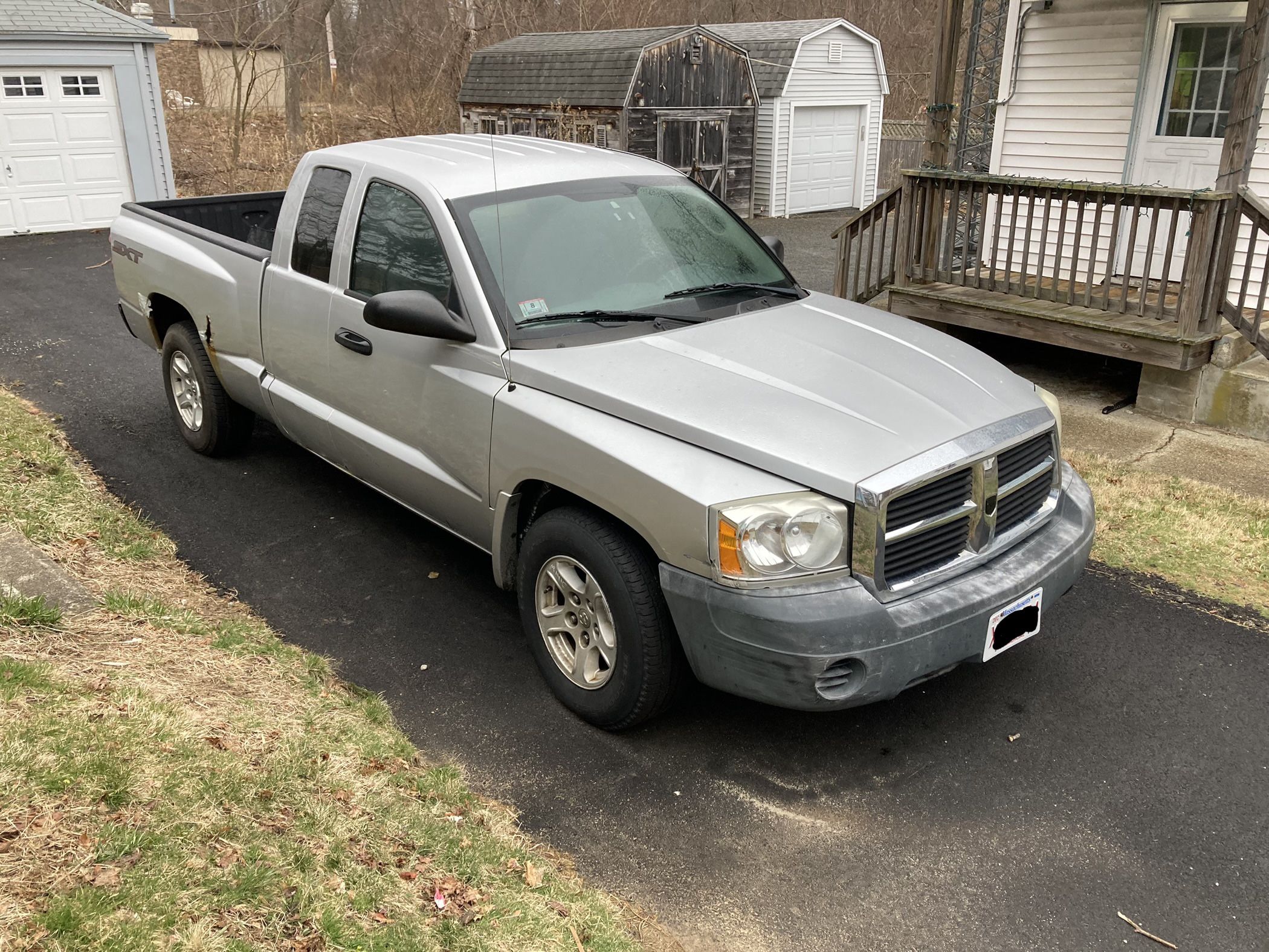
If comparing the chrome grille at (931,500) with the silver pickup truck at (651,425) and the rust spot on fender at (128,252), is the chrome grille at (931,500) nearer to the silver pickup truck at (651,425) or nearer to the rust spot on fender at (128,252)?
the silver pickup truck at (651,425)

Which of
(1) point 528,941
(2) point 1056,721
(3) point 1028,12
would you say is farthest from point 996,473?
(3) point 1028,12

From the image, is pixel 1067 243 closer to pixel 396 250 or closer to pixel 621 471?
pixel 396 250

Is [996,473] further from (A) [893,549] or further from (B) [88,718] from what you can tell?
(B) [88,718]

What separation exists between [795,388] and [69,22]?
1596 cm

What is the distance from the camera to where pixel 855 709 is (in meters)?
4.18

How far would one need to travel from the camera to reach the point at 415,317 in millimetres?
3988

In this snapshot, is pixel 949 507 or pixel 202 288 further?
pixel 202 288

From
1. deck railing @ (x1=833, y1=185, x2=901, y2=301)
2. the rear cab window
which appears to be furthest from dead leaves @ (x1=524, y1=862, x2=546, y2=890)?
deck railing @ (x1=833, y1=185, x2=901, y2=301)

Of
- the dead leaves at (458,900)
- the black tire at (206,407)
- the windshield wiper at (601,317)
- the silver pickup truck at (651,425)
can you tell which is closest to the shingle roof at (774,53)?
the black tire at (206,407)

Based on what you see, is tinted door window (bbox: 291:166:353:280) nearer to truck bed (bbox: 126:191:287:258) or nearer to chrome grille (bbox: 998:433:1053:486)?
truck bed (bbox: 126:191:287:258)

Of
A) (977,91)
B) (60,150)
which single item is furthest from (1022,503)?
(60,150)

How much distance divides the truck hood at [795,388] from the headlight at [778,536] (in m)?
0.08

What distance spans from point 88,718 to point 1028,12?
9778mm

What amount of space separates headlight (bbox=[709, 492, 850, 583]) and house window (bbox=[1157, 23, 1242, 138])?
7444 millimetres
